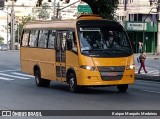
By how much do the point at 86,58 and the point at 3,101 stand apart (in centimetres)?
376

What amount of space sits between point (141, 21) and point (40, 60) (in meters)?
50.0

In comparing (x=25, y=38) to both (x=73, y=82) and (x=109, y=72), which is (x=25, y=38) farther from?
(x=109, y=72)

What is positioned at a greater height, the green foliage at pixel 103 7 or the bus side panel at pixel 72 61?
the green foliage at pixel 103 7

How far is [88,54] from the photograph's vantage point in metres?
18.7

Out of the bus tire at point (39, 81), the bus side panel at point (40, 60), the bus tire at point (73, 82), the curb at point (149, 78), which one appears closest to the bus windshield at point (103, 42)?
the bus tire at point (73, 82)

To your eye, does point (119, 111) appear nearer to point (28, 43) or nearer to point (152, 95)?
point (152, 95)

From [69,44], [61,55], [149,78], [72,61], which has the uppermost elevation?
[69,44]

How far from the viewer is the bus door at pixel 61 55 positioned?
20.1 meters

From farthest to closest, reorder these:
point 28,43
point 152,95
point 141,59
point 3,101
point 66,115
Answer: point 141,59
point 28,43
point 152,95
point 3,101
point 66,115

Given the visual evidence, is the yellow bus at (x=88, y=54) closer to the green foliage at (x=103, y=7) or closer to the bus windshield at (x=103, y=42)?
the bus windshield at (x=103, y=42)

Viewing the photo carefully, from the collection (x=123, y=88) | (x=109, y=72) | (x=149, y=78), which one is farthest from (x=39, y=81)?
(x=149, y=78)

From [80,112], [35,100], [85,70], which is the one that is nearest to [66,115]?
[80,112]

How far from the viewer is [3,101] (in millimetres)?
16406

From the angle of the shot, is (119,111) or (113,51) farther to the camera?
(113,51)
